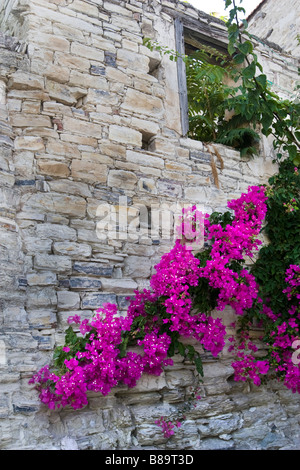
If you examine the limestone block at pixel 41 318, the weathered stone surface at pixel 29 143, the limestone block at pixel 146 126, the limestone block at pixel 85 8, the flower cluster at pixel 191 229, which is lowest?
the limestone block at pixel 41 318

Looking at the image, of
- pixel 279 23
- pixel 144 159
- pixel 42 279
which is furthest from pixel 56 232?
pixel 279 23

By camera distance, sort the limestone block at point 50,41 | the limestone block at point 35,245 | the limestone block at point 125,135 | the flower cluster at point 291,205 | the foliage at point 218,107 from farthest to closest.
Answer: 1. the foliage at point 218,107
2. the flower cluster at point 291,205
3. the limestone block at point 125,135
4. the limestone block at point 50,41
5. the limestone block at point 35,245

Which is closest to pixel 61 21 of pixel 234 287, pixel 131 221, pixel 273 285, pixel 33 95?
pixel 33 95

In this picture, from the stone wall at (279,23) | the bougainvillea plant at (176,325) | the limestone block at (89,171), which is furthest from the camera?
the stone wall at (279,23)

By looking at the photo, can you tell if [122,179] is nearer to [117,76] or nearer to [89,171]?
[89,171]

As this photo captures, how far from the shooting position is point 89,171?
3.81 metres

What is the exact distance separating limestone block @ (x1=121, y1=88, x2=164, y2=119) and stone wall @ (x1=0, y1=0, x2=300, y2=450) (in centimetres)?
1

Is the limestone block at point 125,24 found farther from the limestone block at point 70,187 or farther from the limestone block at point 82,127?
the limestone block at point 70,187

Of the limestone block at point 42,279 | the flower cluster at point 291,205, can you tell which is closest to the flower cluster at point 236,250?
the flower cluster at point 291,205

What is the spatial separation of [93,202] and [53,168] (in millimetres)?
405

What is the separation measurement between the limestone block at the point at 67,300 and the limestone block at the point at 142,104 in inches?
68.1

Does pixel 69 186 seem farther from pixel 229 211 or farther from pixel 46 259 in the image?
pixel 229 211

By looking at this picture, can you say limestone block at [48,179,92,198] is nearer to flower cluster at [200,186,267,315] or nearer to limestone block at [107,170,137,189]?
limestone block at [107,170,137,189]

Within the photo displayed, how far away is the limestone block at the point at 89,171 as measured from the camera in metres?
3.75
